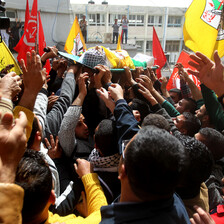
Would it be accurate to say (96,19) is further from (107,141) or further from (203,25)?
(107,141)

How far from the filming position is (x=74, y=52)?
14.1 ft

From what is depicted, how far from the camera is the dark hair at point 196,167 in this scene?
134 cm

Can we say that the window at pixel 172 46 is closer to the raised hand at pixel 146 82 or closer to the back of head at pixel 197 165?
the raised hand at pixel 146 82

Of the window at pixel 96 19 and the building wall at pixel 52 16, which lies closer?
the building wall at pixel 52 16

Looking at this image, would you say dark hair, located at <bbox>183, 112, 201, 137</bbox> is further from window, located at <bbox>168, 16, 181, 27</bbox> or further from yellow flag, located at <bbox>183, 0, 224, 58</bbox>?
window, located at <bbox>168, 16, 181, 27</bbox>

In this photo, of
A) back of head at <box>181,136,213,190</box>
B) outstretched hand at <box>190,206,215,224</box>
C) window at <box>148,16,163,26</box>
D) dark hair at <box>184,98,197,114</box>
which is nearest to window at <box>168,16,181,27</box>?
window at <box>148,16,163,26</box>

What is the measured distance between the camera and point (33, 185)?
981 millimetres

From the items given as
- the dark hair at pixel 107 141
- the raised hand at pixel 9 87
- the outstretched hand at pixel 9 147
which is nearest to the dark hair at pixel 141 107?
the dark hair at pixel 107 141

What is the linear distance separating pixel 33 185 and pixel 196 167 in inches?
38.6

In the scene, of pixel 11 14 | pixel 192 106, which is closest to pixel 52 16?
pixel 11 14

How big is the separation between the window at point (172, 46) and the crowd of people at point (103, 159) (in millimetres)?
23896

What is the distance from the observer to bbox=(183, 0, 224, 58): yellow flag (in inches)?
138

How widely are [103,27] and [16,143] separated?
2438cm

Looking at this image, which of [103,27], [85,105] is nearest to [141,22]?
[103,27]
